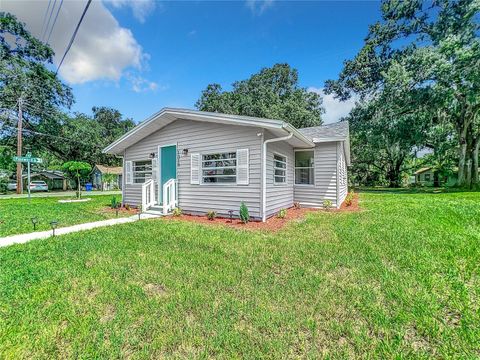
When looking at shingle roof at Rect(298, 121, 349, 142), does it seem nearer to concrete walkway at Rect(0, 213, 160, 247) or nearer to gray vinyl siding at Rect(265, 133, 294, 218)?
gray vinyl siding at Rect(265, 133, 294, 218)

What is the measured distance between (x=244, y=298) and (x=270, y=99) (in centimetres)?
2777

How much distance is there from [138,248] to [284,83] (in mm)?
31388

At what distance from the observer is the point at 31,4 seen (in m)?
7.05

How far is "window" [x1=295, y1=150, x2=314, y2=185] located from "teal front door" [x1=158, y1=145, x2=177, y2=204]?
5.17 m

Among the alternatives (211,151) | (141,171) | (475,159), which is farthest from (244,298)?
(475,159)

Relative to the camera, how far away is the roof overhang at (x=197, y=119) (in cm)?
661

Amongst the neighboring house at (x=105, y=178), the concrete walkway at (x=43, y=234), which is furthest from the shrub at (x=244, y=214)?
the neighboring house at (x=105, y=178)

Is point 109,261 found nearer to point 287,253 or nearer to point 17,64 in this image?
point 287,253

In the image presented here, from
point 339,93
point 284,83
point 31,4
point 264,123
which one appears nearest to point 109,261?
point 264,123

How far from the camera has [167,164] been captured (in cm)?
929

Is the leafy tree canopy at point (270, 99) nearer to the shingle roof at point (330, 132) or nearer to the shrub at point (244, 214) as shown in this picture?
the shingle roof at point (330, 132)

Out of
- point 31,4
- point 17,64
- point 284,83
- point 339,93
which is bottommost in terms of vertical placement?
point 31,4

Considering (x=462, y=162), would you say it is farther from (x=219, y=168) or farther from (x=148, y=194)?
(x=148, y=194)

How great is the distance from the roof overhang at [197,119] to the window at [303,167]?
84cm
